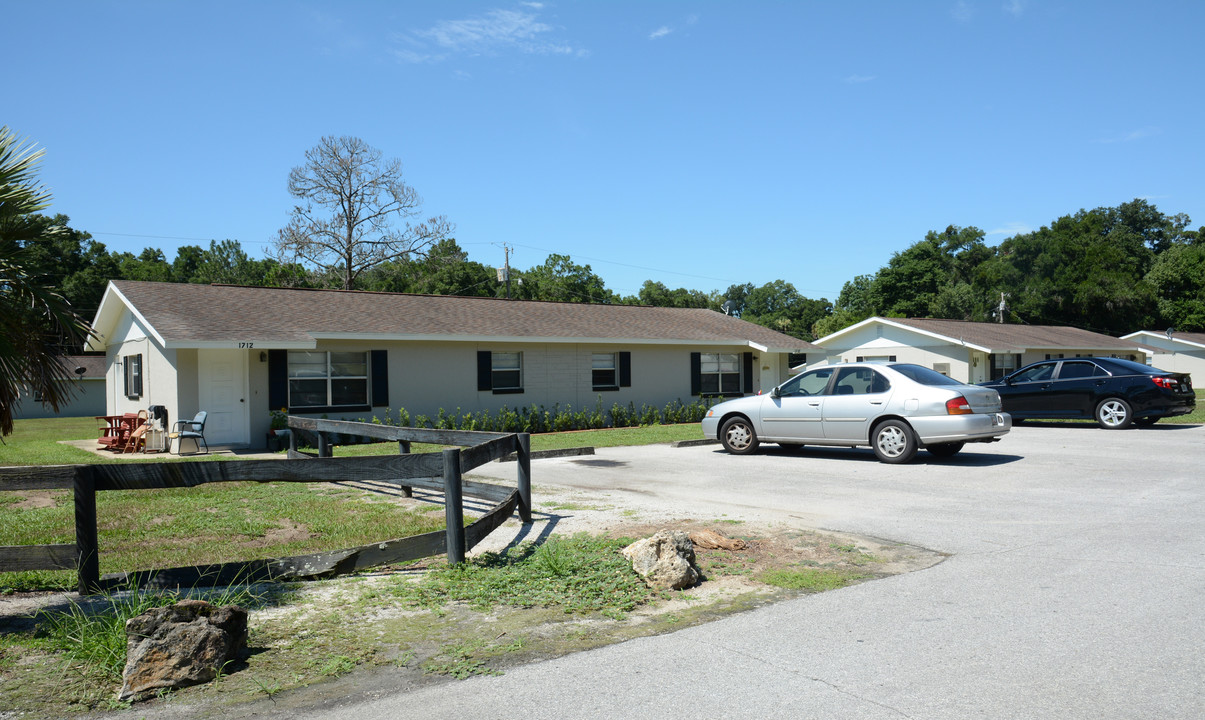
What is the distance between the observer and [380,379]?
20.6 meters

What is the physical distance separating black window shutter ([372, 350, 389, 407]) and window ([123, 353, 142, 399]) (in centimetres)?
570

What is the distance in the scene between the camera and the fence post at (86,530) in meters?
5.26

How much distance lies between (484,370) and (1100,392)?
1493cm

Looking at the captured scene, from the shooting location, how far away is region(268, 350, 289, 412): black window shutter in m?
18.9

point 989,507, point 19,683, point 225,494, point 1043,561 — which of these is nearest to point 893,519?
point 989,507

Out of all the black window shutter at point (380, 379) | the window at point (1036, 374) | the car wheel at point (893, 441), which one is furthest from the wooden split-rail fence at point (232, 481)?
the window at point (1036, 374)

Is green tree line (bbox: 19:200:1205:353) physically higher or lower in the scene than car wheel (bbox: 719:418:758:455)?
higher

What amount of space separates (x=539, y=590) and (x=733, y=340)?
2235cm

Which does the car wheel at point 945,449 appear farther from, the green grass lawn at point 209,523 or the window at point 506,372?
the window at point 506,372

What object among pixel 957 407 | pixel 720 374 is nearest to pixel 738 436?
pixel 957 407

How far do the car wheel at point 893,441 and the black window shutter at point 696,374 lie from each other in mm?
14037

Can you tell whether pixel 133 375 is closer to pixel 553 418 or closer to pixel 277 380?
pixel 277 380

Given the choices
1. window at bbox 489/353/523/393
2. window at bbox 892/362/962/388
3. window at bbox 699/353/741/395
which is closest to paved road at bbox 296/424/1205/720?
window at bbox 892/362/962/388

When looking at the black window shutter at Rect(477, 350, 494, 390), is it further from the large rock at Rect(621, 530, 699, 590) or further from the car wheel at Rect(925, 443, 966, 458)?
the large rock at Rect(621, 530, 699, 590)
